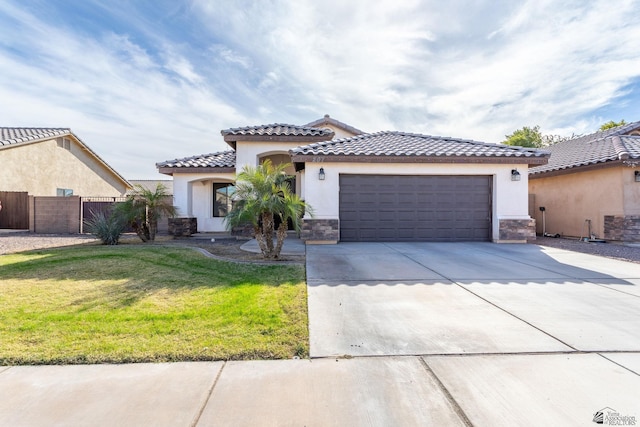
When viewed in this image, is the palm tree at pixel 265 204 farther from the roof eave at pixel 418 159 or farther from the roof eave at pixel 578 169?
the roof eave at pixel 578 169

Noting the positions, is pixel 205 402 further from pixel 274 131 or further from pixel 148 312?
pixel 274 131

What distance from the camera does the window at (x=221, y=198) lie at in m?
15.9

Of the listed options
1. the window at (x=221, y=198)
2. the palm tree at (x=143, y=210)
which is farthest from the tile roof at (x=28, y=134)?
the window at (x=221, y=198)

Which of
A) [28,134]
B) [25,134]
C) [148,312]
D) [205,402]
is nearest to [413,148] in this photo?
[148,312]

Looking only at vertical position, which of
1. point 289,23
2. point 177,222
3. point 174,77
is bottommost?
point 177,222

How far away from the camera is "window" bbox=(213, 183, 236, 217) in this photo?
628 inches

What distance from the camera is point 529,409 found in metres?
2.39

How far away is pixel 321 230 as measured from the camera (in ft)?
36.2

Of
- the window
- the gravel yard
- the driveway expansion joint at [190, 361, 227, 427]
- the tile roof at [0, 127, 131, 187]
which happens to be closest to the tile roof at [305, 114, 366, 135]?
the window

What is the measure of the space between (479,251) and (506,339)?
662 centimetres

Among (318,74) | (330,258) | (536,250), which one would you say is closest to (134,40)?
(318,74)

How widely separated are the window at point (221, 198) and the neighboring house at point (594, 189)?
15.7 m

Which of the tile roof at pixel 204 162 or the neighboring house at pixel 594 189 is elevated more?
the tile roof at pixel 204 162

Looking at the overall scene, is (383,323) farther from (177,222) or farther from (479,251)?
(177,222)
